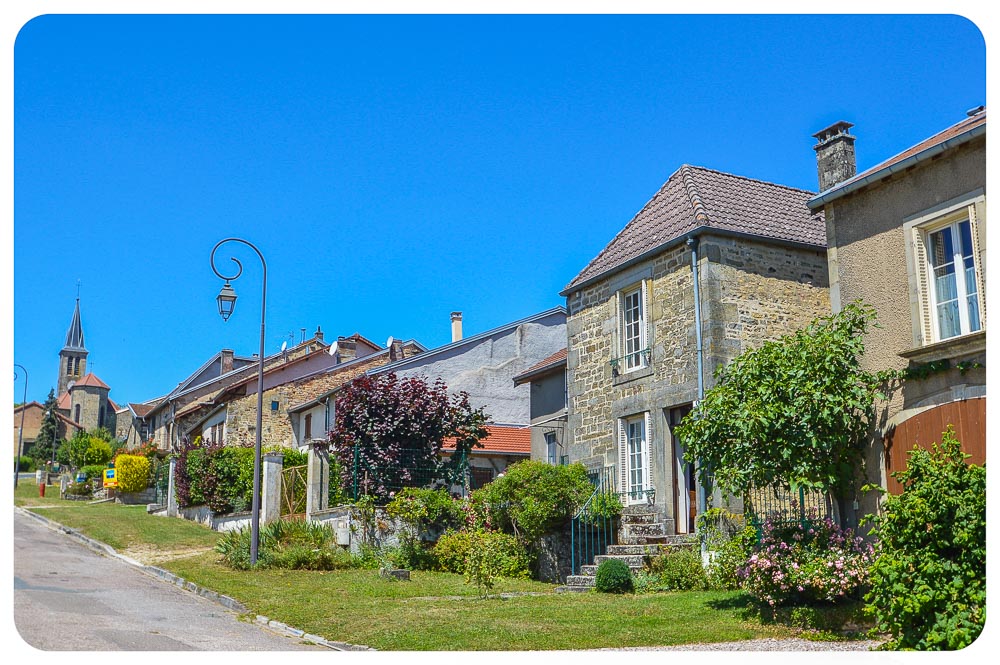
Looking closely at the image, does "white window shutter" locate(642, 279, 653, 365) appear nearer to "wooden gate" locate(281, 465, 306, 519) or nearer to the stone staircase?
the stone staircase

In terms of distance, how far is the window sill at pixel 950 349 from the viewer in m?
10.6

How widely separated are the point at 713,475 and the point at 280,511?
41.2 ft

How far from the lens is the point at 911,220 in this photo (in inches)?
460

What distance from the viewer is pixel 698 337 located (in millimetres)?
16453

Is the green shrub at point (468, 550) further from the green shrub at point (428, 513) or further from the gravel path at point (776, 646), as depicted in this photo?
the gravel path at point (776, 646)

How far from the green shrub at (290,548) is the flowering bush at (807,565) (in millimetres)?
8817

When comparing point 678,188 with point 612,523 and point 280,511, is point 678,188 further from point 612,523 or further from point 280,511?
point 280,511

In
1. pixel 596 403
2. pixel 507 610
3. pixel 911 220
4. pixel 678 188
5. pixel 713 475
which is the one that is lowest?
pixel 507 610

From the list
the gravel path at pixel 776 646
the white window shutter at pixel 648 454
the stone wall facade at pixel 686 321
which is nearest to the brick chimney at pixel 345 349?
the stone wall facade at pixel 686 321

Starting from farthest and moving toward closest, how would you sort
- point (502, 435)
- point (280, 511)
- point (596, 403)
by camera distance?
point (502, 435)
point (280, 511)
point (596, 403)

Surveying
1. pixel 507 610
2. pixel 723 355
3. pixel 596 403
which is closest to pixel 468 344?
pixel 596 403

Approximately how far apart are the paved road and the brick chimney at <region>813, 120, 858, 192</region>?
1199 centimetres

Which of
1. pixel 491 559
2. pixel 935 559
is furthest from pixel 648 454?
pixel 935 559

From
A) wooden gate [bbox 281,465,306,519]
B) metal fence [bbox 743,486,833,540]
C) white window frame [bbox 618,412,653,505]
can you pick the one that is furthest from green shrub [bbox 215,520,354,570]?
metal fence [bbox 743,486,833,540]
